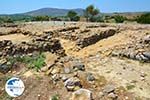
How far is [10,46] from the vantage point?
13.1 metres

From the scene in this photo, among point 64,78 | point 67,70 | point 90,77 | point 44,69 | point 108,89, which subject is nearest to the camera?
point 108,89

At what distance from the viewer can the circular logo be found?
30.0 ft

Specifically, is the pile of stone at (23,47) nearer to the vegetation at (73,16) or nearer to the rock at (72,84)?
the rock at (72,84)

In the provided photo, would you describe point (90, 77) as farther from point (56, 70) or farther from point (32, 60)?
point (32, 60)

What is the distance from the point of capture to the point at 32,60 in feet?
36.9

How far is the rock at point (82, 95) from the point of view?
901cm

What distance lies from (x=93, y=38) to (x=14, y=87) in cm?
1109

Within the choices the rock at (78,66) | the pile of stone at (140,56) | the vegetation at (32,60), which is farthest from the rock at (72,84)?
the pile of stone at (140,56)

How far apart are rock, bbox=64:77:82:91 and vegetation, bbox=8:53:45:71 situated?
1.42m

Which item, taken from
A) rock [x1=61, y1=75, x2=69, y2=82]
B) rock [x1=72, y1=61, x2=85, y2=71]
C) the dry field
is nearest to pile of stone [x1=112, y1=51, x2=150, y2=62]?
the dry field

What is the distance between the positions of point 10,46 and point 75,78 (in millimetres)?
4096

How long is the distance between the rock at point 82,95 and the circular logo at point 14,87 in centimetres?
129

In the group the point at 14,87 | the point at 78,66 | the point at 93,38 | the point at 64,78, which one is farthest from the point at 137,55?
the point at 93,38

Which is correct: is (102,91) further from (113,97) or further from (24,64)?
(24,64)
